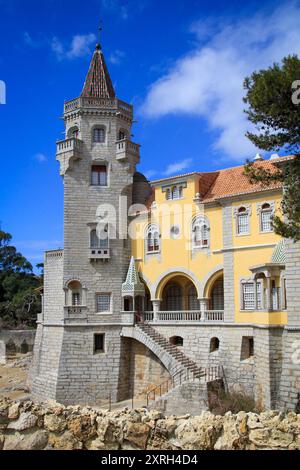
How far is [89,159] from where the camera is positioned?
32.1m

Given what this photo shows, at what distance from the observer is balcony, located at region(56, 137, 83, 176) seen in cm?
3166

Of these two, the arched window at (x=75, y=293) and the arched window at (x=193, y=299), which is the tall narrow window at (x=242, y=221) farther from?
the arched window at (x=75, y=293)

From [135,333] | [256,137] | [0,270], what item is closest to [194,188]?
[135,333]

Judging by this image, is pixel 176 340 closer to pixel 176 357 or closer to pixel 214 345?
pixel 176 357

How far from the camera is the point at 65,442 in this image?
10844mm

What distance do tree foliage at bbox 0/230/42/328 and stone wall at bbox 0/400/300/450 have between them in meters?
42.5

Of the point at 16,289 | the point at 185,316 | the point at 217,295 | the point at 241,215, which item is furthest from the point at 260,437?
the point at 16,289

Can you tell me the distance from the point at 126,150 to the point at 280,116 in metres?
16.1

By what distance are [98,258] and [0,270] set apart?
4877 centimetres

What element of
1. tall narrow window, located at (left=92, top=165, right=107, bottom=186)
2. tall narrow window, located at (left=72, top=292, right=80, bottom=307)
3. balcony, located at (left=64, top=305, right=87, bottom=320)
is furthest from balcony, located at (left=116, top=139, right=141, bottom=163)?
balcony, located at (left=64, top=305, right=87, bottom=320)

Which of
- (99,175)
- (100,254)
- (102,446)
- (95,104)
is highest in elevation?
(95,104)

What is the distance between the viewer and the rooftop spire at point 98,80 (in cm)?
3338

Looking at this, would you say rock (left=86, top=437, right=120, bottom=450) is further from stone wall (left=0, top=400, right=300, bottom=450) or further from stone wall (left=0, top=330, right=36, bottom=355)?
stone wall (left=0, top=330, right=36, bottom=355)

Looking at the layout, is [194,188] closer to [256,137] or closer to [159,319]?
[159,319]
